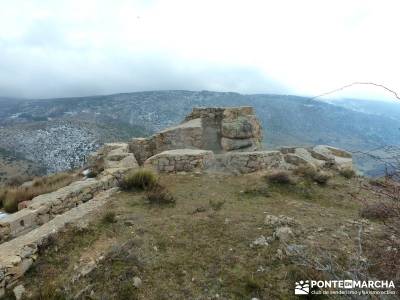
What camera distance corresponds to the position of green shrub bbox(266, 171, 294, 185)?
1062 cm

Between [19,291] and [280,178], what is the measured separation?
7.49 meters

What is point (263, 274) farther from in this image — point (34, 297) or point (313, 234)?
point (34, 297)

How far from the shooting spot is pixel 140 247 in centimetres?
643

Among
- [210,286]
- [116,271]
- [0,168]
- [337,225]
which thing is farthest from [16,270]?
[0,168]

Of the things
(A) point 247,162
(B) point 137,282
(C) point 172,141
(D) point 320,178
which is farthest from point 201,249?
(C) point 172,141

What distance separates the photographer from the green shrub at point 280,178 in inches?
418

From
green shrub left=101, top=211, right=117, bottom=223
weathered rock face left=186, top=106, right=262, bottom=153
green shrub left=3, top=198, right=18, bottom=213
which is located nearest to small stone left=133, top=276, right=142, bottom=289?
green shrub left=101, top=211, right=117, bottom=223

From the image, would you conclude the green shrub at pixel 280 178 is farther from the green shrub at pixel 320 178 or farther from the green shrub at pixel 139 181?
the green shrub at pixel 139 181

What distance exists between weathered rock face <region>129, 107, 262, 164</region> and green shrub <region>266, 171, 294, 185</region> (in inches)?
176

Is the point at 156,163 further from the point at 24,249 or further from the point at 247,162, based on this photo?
the point at 24,249

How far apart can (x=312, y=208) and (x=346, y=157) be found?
1112 cm

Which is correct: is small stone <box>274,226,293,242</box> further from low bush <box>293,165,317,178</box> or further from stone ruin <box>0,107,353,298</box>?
low bush <box>293,165,317,178</box>

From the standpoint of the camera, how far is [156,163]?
11.6 metres

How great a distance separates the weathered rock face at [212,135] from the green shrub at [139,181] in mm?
5141
